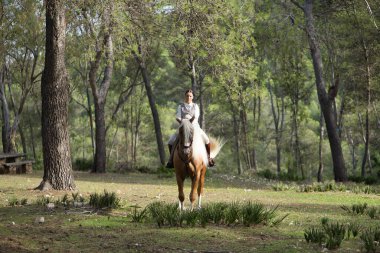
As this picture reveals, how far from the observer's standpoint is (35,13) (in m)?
30.9

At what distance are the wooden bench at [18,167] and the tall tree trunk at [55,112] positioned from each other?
10.9 meters

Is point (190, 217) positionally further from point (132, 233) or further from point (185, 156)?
point (185, 156)

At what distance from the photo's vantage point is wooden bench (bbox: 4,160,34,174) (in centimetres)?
2556

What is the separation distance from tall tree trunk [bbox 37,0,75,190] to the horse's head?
5.50 m

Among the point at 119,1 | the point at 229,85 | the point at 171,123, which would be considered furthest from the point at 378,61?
the point at 171,123

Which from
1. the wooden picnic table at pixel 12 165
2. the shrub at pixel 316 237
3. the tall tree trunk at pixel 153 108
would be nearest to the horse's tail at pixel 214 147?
the shrub at pixel 316 237

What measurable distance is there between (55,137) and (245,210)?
7.61m

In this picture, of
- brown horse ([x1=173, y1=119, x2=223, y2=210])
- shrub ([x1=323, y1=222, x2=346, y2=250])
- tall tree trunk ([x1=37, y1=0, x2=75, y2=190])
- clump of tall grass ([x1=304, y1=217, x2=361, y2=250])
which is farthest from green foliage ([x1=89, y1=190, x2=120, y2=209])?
shrub ([x1=323, y1=222, x2=346, y2=250])

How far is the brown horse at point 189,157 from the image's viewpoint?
11.4m

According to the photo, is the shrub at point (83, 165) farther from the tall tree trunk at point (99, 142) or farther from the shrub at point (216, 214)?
the shrub at point (216, 214)

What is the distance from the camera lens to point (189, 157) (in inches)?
458

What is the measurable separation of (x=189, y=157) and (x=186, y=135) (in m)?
0.58

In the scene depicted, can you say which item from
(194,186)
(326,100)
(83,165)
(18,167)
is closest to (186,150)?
(194,186)

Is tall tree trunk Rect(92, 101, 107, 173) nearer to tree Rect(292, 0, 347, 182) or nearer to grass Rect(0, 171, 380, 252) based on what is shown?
tree Rect(292, 0, 347, 182)
